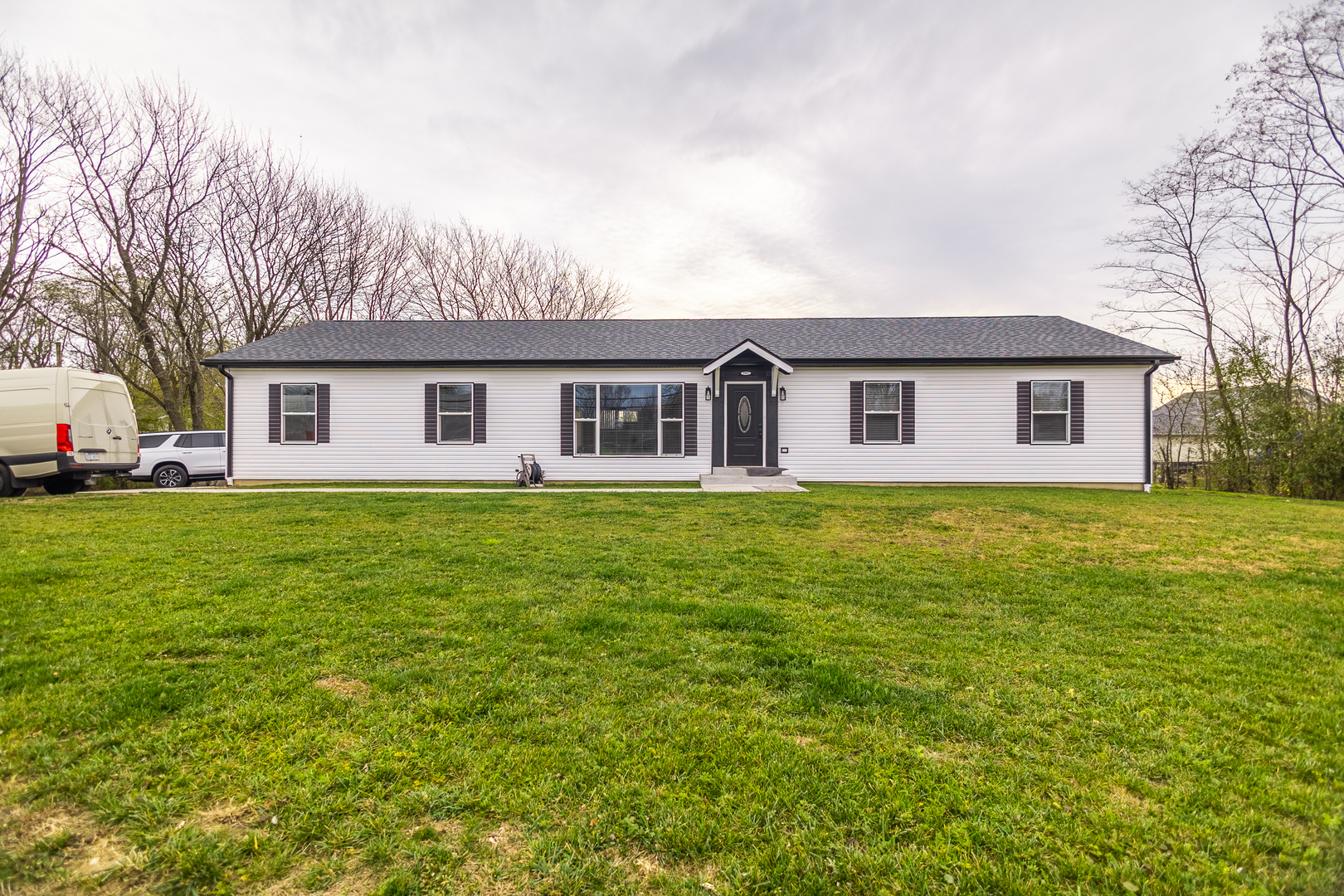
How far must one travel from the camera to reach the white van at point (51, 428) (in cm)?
945

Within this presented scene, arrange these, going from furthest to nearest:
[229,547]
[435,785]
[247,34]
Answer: [247,34]
[229,547]
[435,785]

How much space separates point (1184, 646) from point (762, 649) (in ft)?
8.49

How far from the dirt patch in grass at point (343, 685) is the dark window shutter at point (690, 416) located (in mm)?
10656

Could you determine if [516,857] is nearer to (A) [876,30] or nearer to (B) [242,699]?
(B) [242,699]

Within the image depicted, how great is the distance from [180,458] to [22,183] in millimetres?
9972

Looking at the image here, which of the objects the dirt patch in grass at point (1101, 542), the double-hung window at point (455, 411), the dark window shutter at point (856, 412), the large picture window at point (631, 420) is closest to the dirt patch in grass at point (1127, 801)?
the dirt patch in grass at point (1101, 542)

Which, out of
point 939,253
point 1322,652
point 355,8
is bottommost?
point 1322,652

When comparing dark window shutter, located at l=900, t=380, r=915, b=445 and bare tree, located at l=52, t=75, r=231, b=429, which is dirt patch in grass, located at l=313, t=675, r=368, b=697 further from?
bare tree, located at l=52, t=75, r=231, b=429

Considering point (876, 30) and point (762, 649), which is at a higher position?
point (876, 30)

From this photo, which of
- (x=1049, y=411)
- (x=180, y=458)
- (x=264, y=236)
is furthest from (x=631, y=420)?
(x=264, y=236)

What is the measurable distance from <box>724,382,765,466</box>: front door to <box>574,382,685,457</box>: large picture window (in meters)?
1.17

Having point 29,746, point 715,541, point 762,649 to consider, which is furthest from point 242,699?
point 715,541

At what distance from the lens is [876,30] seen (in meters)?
9.85

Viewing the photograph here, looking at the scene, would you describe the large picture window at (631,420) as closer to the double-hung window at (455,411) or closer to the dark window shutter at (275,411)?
the double-hung window at (455,411)
